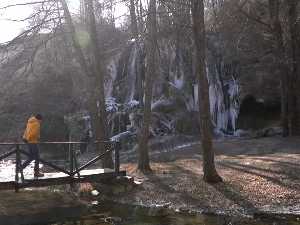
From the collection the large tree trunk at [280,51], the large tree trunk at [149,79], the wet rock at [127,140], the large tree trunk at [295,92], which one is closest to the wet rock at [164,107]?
the wet rock at [127,140]

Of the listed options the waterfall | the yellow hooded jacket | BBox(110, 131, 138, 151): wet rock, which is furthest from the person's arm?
the waterfall

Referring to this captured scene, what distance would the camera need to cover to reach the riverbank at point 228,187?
9.15 metres

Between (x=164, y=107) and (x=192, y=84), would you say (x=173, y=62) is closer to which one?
(x=192, y=84)

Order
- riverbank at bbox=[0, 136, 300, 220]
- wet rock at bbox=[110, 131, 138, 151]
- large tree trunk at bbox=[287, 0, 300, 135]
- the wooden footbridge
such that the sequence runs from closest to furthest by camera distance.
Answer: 1. the wooden footbridge
2. riverbank at bbox=[0, 136, 300, 220]
3. large tree trunk at bbox=[287, 0, 300, 135]
4. wet rock at bbox=[110, 131, 138, 151]

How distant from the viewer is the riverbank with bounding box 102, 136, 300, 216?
30.0 ft

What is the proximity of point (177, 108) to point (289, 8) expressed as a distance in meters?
9.82

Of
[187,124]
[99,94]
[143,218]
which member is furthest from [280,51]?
[143,218]

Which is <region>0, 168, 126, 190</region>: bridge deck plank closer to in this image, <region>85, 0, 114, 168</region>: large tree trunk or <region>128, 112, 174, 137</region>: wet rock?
<region>85, 0, 114, 168</region>: large tree trunk

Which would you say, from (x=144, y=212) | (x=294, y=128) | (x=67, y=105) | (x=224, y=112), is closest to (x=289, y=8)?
(x=294, y=128)

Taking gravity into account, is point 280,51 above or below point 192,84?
above

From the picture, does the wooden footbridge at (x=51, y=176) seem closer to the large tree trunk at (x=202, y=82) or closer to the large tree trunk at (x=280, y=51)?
the large tree trunk at (x=202, y=82)

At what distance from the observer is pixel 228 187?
10.5 m

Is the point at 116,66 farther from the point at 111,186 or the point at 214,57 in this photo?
the point at 111,186

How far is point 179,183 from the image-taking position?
37.9 feet
